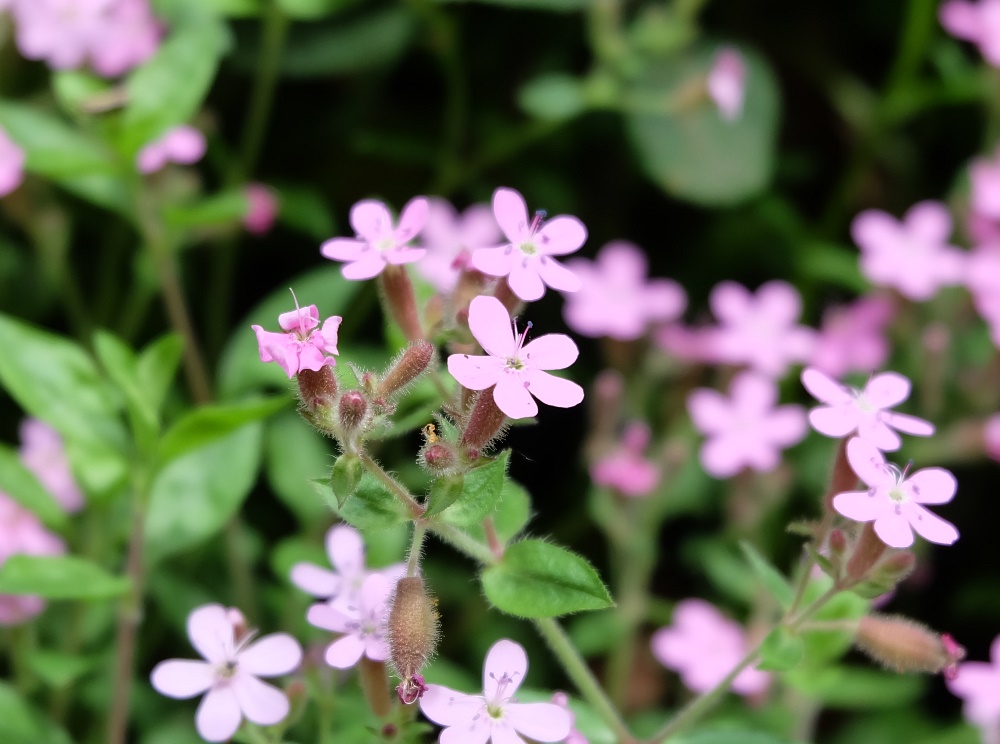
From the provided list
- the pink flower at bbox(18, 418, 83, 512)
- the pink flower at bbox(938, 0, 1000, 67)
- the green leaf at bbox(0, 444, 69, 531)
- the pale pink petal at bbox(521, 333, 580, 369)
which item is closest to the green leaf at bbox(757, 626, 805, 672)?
the pale pink petal at bbox(521, 333, 580, 369)

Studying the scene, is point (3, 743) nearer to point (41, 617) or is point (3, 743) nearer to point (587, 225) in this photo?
point (41, 617)

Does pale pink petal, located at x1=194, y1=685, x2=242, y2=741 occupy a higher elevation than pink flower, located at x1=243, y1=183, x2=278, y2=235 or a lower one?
lower

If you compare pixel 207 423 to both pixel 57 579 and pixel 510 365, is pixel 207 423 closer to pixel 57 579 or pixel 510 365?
pixel 57 579

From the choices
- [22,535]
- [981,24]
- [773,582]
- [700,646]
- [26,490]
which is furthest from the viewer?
[981,24]

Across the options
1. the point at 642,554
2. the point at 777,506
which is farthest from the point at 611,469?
the point at 777,506

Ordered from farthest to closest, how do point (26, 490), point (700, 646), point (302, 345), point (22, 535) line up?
1. point (700, 646)
2. point (22, 535)
3. point (26, 490)
4. point (302, 345)

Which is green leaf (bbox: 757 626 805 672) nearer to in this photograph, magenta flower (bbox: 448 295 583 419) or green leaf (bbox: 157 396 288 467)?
magenta flower (bbox: 448 295 583 419)

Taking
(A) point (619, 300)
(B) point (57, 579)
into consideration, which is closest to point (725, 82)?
(A) point (619, 300)

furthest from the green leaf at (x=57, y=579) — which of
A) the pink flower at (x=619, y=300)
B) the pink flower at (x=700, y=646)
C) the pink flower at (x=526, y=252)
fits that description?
the pink flower at (x=619, y=300)
